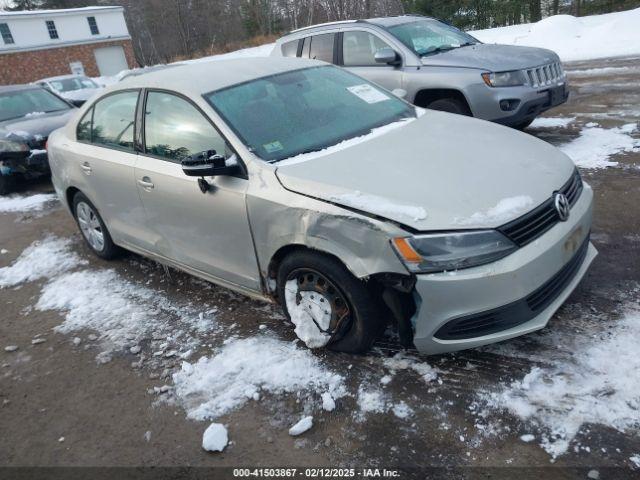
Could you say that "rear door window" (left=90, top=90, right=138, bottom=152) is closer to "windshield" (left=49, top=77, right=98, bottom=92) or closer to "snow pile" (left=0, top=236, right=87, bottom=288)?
"snow pile" (left=0, top=236, right=87, bottom=288)

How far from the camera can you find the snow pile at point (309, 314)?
2.96 m

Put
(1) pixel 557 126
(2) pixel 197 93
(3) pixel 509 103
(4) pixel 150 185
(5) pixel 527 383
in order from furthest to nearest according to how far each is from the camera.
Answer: (1) pixel 557 126
(3) pixel 509 103
(4) pixel 150 185
(2) pixel 197 93
(5) pixel 527 383

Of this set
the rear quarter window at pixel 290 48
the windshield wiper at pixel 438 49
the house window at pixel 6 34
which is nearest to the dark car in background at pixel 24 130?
the rear quarter window at pixel 290 48

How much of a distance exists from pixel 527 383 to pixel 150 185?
9.24 feet

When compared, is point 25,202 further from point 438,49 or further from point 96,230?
point 438,49

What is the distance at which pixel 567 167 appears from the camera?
3109 millimetres

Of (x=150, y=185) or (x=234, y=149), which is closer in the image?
(x=234, y=149)

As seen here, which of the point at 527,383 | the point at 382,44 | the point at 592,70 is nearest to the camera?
the point at 527,383

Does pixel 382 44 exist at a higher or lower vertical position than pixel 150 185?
higher

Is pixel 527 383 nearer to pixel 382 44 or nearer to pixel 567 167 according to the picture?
pixel 567 167

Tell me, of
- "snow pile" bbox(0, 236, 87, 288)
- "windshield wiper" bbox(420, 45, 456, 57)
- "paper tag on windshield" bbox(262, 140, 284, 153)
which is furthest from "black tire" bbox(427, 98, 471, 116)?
Answer: "snow pile" bbox(0, 236, 87, 288)

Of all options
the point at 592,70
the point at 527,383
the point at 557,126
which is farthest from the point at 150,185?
the point at 592,70

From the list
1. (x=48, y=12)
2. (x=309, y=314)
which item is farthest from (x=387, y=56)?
(x=48, y=12)

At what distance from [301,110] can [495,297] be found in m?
1.87
